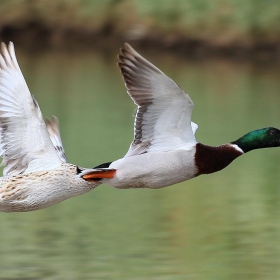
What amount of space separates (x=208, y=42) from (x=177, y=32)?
2.45ft

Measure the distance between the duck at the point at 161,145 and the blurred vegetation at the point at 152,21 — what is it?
1549cm

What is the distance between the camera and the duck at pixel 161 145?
27.0 feet

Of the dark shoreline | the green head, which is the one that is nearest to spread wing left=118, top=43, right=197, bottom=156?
the green head

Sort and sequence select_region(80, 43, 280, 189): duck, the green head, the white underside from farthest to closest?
the green head → the white underside → select_region(80, 43, 280, 189): duck

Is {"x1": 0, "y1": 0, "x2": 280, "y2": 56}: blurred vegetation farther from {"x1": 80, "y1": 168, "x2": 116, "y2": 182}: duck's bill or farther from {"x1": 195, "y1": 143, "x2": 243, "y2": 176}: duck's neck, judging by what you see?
{"x1": 80, "y1": 168, "x2": 116, "y2": 182}: duck's bill

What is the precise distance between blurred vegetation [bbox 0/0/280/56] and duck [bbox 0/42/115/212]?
599 inches

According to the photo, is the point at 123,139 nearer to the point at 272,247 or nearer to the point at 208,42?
the point at 272,247

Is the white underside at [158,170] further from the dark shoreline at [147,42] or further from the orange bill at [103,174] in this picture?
the dark shoreline at [147,42]

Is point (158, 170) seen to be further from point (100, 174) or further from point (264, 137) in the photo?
point (264, 137)

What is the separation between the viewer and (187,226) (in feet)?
42.0

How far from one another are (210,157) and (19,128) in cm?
151

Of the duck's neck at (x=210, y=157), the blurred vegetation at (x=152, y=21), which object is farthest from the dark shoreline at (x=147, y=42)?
the duck's neck at (x=210, y=157)

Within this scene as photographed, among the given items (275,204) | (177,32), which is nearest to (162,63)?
(177,32)

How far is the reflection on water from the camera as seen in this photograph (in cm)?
1114
